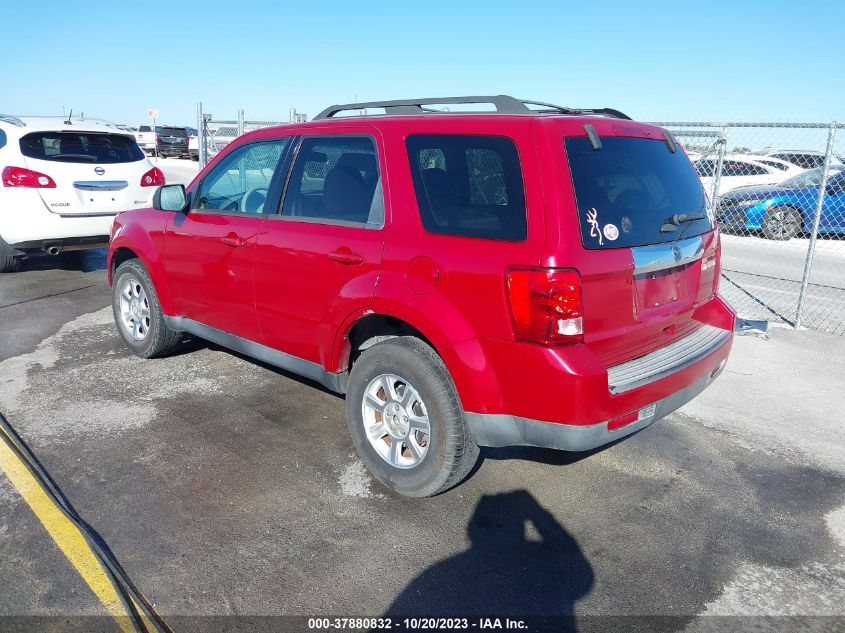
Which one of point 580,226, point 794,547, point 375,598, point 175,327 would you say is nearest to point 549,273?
point 580,226

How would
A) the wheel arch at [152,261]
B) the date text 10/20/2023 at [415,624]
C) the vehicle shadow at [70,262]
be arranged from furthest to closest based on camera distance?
the vehicle shadow at [70,262], the wheel arch at [152,261], the date text 10/20/2023 at [415,624]

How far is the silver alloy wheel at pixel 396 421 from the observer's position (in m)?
3.51

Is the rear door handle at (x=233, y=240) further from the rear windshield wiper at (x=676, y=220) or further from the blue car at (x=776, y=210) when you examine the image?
the blue car at (x=776, y=210)

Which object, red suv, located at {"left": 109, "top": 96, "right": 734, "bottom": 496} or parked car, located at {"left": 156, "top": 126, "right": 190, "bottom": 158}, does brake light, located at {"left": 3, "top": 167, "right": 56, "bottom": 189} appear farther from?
parked car, located at {"left": 156, "top": 126, "right": 190, "bottom": 158}

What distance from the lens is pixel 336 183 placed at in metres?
3.93

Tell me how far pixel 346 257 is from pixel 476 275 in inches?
34.1

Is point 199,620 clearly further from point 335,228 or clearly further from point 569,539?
point 335,228

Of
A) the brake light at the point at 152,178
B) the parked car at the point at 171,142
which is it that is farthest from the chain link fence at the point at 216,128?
the parked car at the point at 171,142

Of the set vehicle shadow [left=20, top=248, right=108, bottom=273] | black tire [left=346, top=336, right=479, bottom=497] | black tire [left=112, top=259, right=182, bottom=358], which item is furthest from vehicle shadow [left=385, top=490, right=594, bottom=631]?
vehicle shadow [left=20, top=248, right=108, bottom=273]

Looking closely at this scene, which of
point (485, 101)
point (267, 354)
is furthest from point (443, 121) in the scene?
point (267, 354)

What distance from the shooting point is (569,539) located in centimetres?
329

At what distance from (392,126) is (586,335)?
1519 mm

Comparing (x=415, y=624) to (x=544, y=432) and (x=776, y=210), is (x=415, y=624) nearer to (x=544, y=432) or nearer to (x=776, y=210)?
(x=544, y=432)

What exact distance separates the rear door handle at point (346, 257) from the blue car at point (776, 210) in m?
10.7
